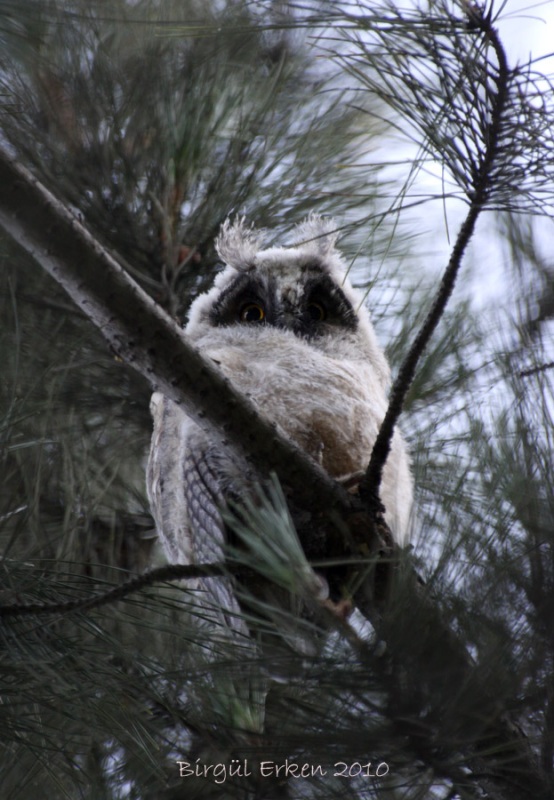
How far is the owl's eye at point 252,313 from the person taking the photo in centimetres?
176

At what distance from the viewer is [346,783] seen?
3.09 feet

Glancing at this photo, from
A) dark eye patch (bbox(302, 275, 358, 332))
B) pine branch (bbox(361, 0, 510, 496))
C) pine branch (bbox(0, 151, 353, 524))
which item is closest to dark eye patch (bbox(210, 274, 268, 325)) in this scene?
dark eye patch (bbox(302, 275, 358, 332))

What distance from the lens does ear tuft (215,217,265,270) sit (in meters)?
1.73

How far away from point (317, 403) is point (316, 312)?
1.18ft

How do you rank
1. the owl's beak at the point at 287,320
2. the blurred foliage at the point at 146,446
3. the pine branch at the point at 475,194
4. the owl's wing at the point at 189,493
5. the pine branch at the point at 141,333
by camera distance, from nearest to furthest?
the blurred foliage at the point at 146,446 → the pine branch at the point at 475,194 → the pine branch at the point at 141,333 → the owl's wing at the point at 189,493 → the owl's beak at the point at 287,320

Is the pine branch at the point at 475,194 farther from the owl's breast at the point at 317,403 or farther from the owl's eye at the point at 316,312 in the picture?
the owl's eye at the point at 316,312

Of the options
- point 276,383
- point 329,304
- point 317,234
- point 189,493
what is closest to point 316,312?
point 329,304

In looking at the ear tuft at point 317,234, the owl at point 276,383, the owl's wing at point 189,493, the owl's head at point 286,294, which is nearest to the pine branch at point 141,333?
the owl at point 276,383

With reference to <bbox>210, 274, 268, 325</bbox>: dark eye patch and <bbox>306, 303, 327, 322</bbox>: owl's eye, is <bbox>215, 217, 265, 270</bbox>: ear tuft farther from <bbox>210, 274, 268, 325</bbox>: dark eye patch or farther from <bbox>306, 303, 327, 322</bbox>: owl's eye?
<bbox>306, 303, 327, 322</bbox>: owl's eye

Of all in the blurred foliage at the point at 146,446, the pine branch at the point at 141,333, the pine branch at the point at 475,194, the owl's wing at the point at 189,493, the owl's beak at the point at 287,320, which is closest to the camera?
the blurred foliage at the point at 146,446

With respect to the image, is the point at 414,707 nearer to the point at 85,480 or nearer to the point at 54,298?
the point at 85,480

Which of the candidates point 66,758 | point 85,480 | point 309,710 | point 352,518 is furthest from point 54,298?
point 309,710

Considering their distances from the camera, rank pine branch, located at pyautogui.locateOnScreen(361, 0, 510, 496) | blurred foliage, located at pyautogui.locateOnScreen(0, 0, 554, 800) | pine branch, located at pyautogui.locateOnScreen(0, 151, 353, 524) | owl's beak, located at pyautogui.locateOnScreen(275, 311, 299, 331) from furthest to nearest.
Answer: owl's beak, located at pyautogui.locateOnScreen(275, 311, 299, 331) < pine branch, located at pyautogui.locateOnScreen(0, 151, 353, 524) < pine branch, located at pyautogui.locateOnScreen(361, 0, 510, 496) < blurred foliage, located at pyautogui.locateOnScreen(0, 0, 554, 800)

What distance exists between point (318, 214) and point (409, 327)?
33cm
